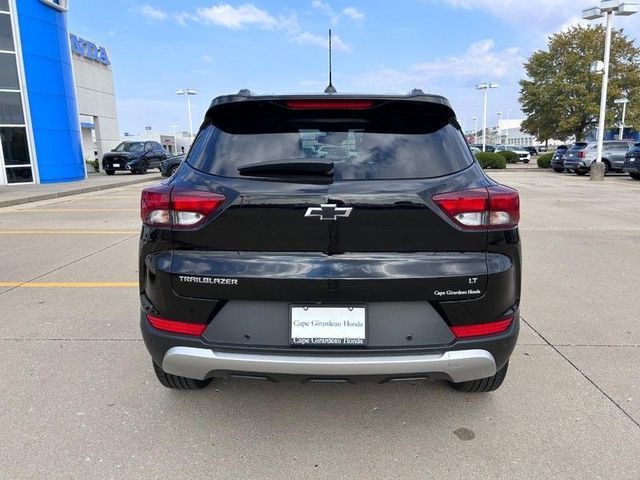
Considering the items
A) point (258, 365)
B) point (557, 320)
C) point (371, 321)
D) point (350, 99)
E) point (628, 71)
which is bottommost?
point (557, 320)

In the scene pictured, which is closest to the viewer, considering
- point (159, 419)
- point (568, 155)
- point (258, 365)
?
point (258, 365)

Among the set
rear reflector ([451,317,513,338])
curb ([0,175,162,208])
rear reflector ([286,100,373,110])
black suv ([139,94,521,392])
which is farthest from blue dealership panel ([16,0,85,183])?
rear reflector ([451,317,513,338])

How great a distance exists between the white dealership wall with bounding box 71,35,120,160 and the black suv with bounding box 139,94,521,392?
100 feet

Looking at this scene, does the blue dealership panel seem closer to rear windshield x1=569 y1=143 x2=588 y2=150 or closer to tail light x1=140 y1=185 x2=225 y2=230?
tail light x1=140 y1=185 x2=225 y2=230

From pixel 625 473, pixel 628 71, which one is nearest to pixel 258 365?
pixel 625 473

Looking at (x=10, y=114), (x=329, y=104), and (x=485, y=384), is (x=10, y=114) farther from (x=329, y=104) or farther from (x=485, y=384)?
(x=485, y=384)

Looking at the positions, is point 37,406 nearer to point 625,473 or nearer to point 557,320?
point 625,473

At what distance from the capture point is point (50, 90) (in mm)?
19562

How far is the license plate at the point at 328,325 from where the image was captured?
2254 millimetres

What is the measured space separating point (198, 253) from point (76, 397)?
1.49 m

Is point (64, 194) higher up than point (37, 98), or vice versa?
point (37, 98)

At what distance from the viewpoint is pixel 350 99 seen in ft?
8.10

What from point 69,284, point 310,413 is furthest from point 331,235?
point 69,284

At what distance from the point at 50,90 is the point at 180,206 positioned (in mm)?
20877
